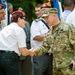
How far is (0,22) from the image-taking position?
750 centimetres

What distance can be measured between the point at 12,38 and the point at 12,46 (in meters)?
0.15

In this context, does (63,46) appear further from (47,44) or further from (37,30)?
(37,30)

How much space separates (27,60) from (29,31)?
25.5 inches

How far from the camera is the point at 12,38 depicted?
616 cm

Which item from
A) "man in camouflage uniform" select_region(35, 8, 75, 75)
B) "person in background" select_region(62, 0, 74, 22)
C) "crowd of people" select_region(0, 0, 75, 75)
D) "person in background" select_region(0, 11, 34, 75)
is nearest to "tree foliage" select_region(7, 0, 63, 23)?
"person in background" select_region(62, 0, 74, 22)

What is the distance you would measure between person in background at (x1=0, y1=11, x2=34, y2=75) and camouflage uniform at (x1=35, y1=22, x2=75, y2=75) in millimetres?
561

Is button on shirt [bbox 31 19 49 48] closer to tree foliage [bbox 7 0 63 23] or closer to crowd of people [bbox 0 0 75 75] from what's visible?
crowd of people [bbox 0 0 75 75]

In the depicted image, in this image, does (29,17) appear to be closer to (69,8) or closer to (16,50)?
(69,8)

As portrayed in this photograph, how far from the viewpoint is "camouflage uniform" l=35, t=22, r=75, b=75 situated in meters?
5.89

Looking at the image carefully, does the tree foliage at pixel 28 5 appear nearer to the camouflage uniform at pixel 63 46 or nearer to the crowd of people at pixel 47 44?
the crowd of people at pixel 47 44

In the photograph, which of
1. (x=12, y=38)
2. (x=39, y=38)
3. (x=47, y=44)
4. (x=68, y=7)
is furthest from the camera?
(x=68, y=7)

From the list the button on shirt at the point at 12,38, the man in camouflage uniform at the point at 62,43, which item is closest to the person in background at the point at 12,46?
the button on shirt at the point at 12,38

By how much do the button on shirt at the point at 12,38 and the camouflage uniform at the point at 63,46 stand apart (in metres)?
0.55

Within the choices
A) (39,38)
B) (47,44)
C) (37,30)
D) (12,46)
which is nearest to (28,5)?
(37,30)
